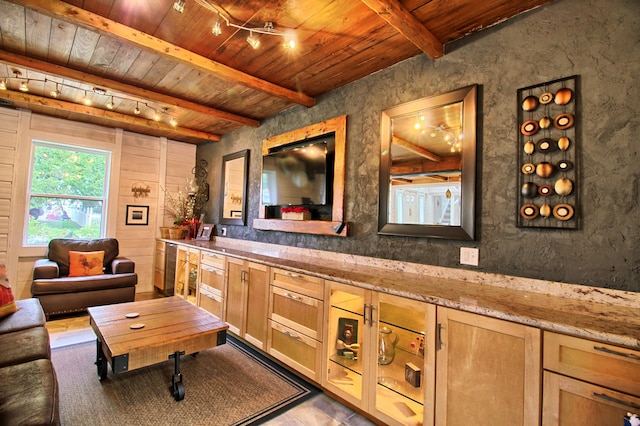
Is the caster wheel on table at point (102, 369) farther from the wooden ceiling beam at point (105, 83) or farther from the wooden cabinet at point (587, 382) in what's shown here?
the wooden cabinet at point (587, 382)

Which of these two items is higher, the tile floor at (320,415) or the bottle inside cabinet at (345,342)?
the bottle inside cabinet at (345,342)

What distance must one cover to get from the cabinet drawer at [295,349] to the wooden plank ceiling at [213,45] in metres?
2.18

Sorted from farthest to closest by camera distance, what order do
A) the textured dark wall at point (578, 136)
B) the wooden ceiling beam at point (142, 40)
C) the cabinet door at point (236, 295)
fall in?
the cabinet door at point (236, 295)
the wooden ceiling beam at point (142, 40)
the textured dark wall at point (578, 136)

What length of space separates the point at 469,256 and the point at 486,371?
2.49 ft

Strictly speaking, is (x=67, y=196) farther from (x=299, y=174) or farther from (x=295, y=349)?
(x=295, y=349)

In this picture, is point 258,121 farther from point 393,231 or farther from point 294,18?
point 393,231

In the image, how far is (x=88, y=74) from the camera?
9.36 feet

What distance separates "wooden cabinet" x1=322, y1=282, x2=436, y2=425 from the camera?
1707 millimetres

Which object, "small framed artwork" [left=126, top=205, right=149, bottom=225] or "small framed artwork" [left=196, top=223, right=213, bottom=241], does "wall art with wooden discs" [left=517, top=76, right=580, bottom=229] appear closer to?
"small framed artwork" [left=196, top=223, right=213, bottom=241]

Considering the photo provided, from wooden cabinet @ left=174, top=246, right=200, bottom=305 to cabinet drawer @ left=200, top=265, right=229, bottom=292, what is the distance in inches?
7.6

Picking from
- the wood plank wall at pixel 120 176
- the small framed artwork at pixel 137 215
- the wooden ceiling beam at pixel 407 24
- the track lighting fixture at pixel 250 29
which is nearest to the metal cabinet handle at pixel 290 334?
the track lighting fixture at pixel 250 29

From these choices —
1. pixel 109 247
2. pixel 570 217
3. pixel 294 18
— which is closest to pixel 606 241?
pixel 570 217

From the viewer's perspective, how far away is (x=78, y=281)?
368cm

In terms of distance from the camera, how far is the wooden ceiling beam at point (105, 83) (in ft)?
8.45
